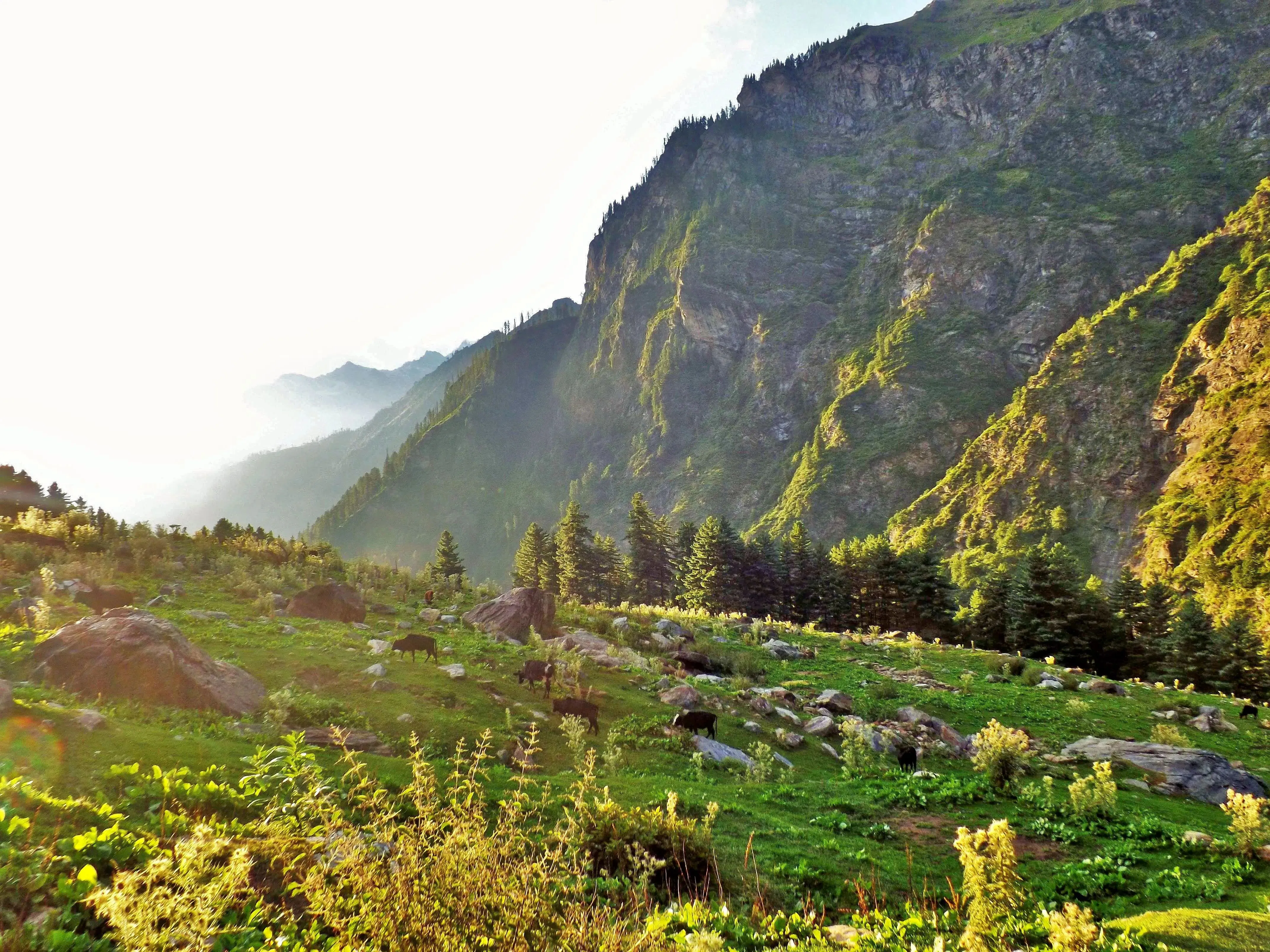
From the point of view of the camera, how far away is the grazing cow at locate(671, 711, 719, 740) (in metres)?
16.5

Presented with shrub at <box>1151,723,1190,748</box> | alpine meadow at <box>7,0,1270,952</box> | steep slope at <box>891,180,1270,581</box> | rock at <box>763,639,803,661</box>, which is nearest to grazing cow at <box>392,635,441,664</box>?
alpine meadow at <box>7,0,1270,952</box>

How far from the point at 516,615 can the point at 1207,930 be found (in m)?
22.8

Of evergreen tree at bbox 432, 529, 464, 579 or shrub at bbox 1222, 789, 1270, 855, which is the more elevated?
shrub at bbox 1222, 789, 1270, 855

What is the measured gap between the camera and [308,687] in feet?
46.4

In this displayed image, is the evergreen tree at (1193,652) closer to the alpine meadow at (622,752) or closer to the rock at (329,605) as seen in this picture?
the alpine meadow at (622,752)

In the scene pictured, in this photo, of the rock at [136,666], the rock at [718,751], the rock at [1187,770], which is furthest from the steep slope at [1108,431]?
the rock at [136,666]

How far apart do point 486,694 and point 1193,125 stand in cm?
24206

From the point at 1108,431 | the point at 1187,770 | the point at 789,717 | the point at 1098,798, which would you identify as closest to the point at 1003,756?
the point at 1098,798

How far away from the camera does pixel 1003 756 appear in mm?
13516

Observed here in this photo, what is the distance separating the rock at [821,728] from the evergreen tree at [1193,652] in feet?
113

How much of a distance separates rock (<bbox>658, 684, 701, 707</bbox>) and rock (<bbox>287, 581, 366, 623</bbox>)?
12446 mm

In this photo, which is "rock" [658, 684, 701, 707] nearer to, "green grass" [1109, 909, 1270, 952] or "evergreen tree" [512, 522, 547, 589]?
"green grass" [1109, 909, 1270, 952]

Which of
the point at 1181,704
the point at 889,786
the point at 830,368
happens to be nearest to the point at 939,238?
the point at 830,368

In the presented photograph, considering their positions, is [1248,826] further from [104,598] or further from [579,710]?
[104,598]
